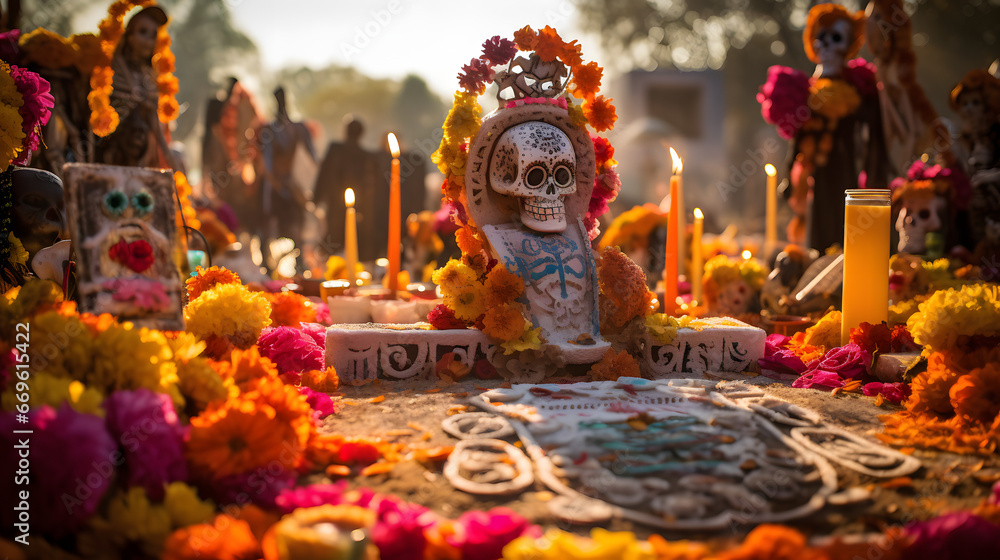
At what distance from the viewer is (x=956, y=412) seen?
231cm

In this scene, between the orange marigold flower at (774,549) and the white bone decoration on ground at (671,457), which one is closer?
the orange marigold flower at (774,549)

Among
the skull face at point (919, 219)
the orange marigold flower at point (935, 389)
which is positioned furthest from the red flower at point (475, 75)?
the skull face at point (919, 219)

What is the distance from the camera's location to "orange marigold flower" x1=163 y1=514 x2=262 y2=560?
4.80 ft

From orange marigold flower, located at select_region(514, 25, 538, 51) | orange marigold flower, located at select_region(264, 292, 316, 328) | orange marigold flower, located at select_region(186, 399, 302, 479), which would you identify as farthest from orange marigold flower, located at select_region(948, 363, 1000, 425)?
orange marigold flower, located at select_region(264, 292, 316, 328)

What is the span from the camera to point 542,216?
328 centimetres

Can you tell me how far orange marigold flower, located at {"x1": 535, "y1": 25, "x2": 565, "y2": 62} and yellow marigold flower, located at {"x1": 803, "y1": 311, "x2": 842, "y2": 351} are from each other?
195 cm

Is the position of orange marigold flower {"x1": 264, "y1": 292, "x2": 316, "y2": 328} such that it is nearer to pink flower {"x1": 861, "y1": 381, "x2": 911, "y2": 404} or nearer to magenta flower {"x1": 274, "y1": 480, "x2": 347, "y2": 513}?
magenta flower {"x1": 274, "y1": 480, "x2": 347, "y2": 513}

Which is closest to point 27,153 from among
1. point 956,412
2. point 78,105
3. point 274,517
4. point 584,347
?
point 78,105

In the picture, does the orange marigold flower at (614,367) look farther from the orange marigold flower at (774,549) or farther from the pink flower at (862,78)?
the pink flower at (862,78)

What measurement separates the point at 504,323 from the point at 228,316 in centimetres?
116

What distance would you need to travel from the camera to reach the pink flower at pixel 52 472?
1544 millimetres

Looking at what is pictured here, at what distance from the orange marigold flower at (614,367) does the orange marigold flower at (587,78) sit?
1.31 m

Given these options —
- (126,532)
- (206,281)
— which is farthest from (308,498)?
(206,281)

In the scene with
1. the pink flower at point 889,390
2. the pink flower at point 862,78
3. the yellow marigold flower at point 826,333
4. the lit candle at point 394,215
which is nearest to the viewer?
the pink flower at point 889,390
